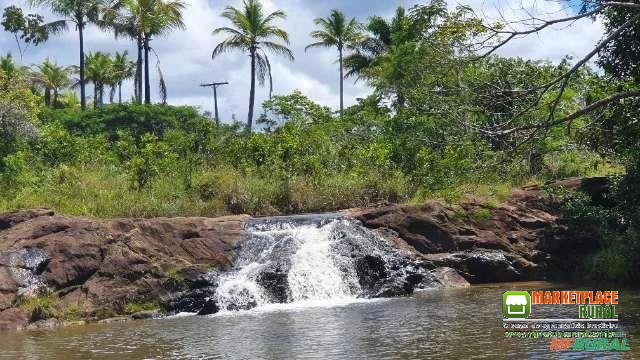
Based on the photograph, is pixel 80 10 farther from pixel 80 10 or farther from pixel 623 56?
pixel 623 56


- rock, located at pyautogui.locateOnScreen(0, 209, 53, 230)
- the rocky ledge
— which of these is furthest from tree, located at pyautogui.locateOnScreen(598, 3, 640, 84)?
rock, located at pyautogui.locateOnScreen(0, 209, 53, 230)

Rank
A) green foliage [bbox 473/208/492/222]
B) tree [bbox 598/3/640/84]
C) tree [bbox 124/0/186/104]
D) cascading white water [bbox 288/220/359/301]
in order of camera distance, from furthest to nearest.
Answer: tree [bbox 124/0/186/104], green foliage [bbox 473/208/492/222], cascading white water [bbox 288/220/359/301], tree [bbox 598/3/640/84]

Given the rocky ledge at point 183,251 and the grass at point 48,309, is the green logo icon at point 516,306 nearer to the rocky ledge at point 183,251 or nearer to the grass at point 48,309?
the rocky ledge at point 183,251

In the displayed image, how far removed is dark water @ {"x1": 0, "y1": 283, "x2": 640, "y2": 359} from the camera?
9.24 meters

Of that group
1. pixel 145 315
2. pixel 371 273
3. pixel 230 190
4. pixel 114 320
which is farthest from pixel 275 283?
pixel 230 190

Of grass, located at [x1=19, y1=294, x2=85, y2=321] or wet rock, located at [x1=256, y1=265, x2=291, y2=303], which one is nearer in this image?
grass, located at [x1=19, y1=294, x2=85, y2=321]

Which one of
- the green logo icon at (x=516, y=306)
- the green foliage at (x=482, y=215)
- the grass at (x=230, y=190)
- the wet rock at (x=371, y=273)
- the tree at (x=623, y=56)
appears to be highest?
the tree at (x=623, y=56)

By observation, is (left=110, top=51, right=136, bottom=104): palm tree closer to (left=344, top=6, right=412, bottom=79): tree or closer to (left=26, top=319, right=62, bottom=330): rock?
(left=344, top=6, right=412, bottom=79): tree

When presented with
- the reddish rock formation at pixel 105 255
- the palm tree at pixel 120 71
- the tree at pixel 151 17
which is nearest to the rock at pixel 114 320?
the reddish rock formation at pixel 105 255

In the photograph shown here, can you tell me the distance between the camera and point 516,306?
12594 mm

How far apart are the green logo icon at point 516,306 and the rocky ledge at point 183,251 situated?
12.3 ft

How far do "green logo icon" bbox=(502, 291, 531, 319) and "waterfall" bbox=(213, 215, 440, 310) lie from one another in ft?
10.2

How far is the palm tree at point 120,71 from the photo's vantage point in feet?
164

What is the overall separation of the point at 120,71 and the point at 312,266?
135ft
